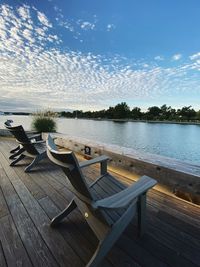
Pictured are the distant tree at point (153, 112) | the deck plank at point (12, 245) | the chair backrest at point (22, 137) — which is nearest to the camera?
the deck plank at point (12, 245)

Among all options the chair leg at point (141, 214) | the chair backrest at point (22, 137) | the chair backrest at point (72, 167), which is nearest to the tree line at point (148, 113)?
the chair backrest at point (22, 137)

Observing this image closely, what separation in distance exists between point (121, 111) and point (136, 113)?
677cm

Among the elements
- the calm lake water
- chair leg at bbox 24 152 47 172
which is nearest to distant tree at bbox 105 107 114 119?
the calm lake water

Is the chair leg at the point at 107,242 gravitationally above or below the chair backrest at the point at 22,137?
below

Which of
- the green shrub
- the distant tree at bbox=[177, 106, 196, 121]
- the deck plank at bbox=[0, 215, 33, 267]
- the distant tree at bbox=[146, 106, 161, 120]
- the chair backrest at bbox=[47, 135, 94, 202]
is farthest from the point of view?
the distant tree at bbox=[146, 106, 161, 120]

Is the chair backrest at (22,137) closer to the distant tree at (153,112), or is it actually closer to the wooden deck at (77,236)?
the wooden deck at (77,236)

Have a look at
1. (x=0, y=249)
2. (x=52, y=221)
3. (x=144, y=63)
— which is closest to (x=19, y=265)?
(x=0, y=249)

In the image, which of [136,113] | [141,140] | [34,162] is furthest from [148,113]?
[34,162]

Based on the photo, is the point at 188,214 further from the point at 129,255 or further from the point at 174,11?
the point at 174,11

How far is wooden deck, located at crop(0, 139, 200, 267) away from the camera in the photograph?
1.14 metres

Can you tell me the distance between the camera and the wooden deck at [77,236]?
114 cm

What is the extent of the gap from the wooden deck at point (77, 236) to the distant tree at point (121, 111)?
1684 inches

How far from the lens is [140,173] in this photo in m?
2.25

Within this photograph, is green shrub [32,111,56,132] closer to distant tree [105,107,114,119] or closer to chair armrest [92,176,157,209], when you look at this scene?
chair armrest [92,176,157,209]
